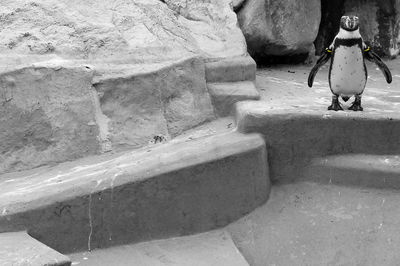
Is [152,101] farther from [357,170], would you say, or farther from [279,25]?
[279,25]

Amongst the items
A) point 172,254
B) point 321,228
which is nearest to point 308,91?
point 321,228

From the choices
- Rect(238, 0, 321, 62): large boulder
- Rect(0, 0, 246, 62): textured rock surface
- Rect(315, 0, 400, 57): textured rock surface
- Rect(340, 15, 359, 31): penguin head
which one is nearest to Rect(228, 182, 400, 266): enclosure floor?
Rect(340, 15, 359, 31): penguin head

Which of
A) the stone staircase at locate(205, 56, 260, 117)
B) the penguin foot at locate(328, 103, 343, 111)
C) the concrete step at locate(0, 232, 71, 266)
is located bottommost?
the concrete step at locate(0, 232, 71, 266)

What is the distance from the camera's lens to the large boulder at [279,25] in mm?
4914

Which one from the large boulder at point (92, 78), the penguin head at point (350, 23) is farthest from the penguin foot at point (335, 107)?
the large boulder at point (92, 78)

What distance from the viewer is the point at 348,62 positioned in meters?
3.56

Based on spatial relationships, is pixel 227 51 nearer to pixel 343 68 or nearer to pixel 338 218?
pixel 343 68

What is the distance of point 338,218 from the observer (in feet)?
11.1

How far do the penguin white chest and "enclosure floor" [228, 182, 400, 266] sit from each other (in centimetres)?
57

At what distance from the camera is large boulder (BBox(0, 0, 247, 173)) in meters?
3.41

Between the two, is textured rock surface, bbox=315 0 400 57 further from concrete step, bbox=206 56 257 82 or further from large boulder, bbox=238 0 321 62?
concrete step, bbox=206 56 257 82

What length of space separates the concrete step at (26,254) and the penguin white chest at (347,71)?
1902 mm

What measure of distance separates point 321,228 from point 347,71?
0.92 metres

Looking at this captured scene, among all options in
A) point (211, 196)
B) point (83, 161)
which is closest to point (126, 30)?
point (83, 161)
